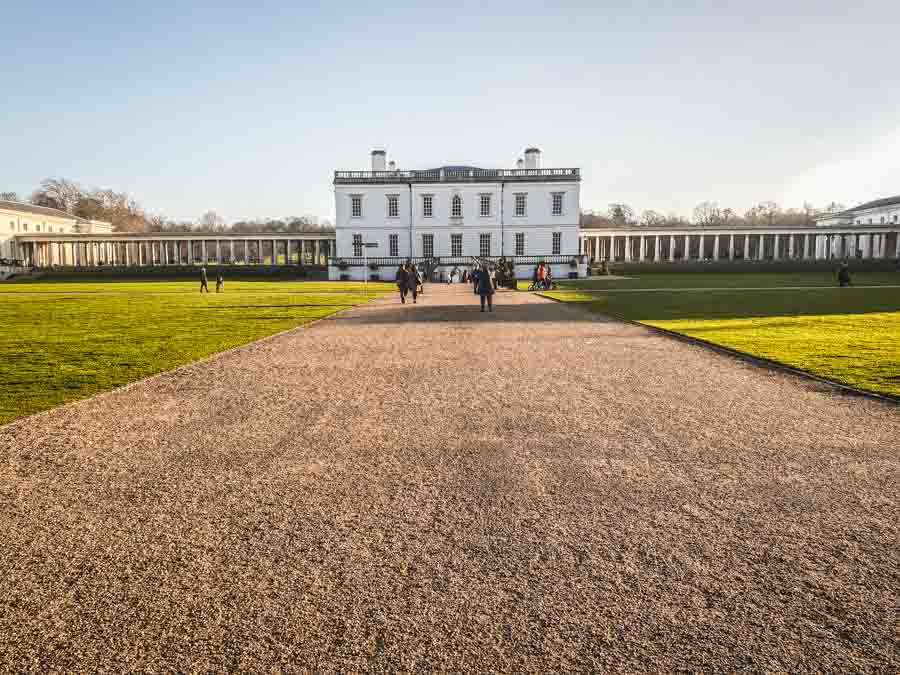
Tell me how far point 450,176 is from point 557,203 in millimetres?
11135

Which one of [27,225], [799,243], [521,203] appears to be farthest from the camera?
[27,225]

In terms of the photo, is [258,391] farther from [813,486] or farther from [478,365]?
[813,486]

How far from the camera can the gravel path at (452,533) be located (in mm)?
2775

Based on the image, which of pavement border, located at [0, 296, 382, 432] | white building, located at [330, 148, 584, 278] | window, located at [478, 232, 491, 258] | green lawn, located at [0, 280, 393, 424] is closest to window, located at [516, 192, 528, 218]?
white building, located at [330, 148, 584, 278]

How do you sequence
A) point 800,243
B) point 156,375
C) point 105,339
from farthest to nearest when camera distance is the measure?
point 800,243 < point 105,339 < point 156,375

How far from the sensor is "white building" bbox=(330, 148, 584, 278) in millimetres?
62625

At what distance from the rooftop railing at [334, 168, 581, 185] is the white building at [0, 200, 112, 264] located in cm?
4277

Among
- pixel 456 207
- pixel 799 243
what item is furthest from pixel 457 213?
pixel 799 243

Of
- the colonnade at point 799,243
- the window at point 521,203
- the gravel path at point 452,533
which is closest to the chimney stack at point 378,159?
the window at point 521,203

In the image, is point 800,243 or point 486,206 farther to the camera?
point 800,243

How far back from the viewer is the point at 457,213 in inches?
2498

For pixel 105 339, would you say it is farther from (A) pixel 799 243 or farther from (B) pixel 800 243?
(B) pixel 800 243

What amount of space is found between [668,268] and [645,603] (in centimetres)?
6753

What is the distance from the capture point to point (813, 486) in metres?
4.68
